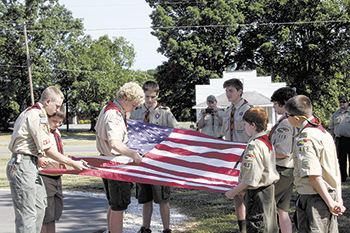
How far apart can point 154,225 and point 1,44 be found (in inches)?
1560

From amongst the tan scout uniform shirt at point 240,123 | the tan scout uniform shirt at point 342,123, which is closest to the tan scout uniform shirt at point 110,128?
the tan scout uniform shirt at point 240,123

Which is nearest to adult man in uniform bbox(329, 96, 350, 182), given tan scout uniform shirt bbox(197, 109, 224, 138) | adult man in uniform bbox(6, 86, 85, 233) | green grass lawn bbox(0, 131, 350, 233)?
green grass lawn bbox(0, 131, 350, 233)

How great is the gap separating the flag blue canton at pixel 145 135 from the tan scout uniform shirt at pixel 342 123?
19.9 feet

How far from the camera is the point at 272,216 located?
12.5 ft

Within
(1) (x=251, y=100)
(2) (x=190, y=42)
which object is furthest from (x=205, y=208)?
(2) (x=190, y=42)

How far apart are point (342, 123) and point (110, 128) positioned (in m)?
7.44

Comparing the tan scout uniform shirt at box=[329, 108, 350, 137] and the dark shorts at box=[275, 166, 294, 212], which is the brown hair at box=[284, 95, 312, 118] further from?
the tan scout uniform shirt at box=[329, 108, 350, 137]

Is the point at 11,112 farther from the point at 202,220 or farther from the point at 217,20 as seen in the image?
the point at 202,220

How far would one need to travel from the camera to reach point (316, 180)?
10.8 feet

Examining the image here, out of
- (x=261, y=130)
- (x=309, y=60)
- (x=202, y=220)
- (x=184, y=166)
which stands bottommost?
(x=202, y=220)

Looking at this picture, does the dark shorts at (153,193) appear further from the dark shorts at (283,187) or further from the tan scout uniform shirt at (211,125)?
the tan scout uniform shirt at (211,125)

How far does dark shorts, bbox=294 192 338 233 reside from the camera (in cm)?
333

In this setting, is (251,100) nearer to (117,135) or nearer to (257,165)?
(117,135)

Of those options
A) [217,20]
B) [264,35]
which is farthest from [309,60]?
[217,20]
